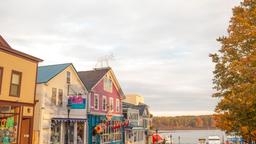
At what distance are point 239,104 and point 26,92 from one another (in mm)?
17142

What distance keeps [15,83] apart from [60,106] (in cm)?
846

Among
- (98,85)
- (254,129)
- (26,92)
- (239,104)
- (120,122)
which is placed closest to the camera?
(239,104)

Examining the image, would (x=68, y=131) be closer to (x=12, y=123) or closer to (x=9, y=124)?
(x=12, y=123)

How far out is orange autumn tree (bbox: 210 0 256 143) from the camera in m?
18.1

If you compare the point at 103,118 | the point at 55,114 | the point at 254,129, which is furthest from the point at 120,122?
the point at 254,129

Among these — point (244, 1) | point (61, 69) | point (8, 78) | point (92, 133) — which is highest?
point (244, 1)

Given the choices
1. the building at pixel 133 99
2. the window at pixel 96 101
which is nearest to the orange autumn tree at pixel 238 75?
the window at pixel 96 101

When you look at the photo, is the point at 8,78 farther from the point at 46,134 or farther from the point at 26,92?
the point at 46,134

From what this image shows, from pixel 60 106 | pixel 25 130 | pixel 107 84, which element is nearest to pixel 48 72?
pixel 60 106

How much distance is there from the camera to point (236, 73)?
19.4m

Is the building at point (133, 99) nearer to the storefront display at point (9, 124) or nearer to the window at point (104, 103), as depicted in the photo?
the window at point (104, 103)

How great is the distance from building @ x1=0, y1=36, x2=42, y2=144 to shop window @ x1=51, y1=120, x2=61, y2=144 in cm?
493

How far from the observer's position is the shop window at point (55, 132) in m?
33.1

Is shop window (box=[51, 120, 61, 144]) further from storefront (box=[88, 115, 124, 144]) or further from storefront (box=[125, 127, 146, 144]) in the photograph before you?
storefront (box=[125, 127, 146, 144])
